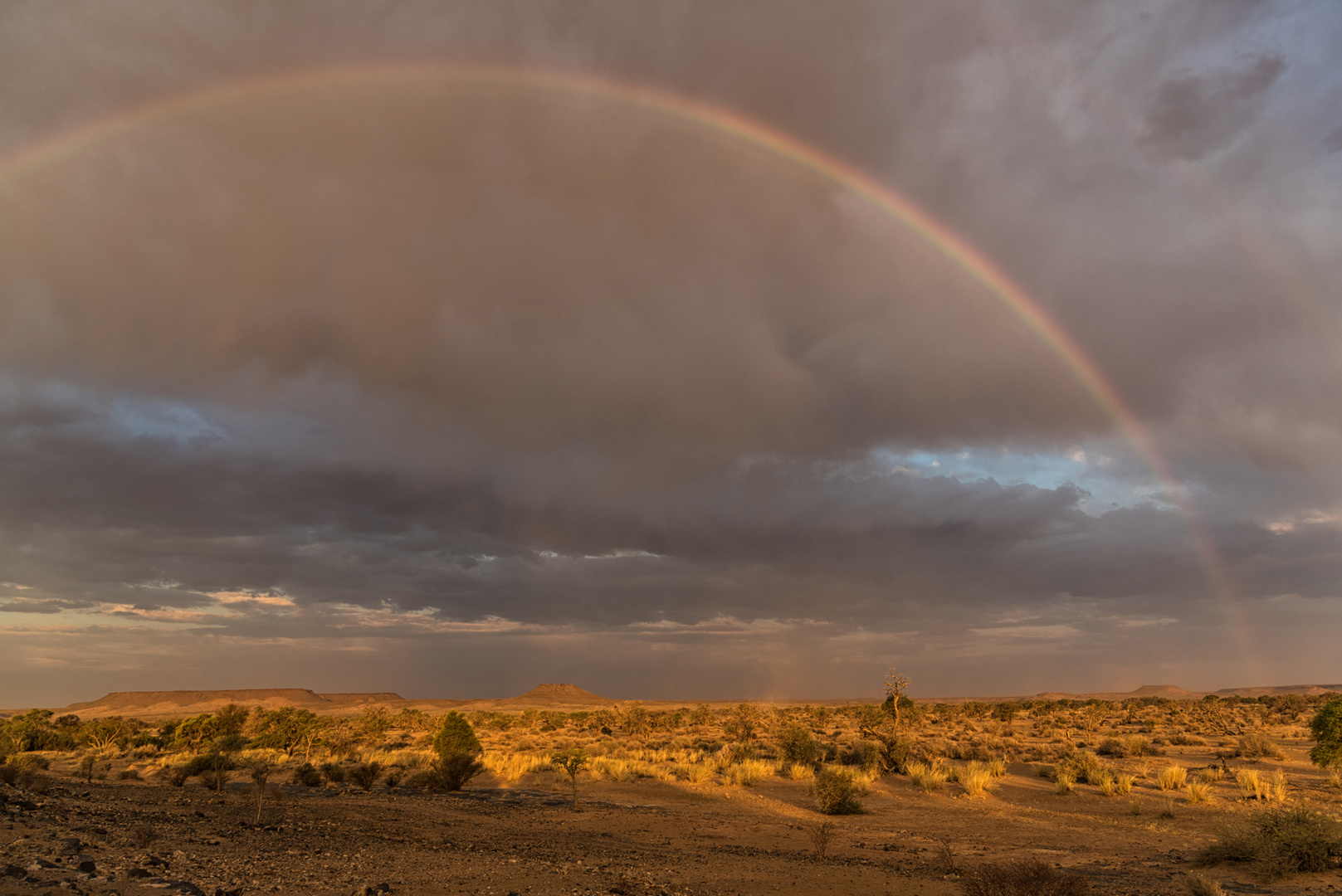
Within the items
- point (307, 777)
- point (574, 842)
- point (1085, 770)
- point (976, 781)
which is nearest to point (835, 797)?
point (976, 781)

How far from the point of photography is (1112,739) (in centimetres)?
3928

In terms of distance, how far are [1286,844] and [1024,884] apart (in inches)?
260

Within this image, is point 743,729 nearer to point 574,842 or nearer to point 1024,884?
point 574,842

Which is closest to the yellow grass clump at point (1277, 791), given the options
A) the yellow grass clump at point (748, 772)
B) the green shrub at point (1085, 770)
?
the green shrub at point (1085, 770)

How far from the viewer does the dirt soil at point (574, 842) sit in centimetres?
1157

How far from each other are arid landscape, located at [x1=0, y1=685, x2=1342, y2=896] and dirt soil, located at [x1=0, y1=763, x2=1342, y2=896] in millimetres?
104

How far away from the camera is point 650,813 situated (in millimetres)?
23125

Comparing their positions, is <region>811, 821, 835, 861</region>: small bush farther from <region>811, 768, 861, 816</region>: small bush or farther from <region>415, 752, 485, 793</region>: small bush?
<region>415, 752, 485, 793</region>: small bush

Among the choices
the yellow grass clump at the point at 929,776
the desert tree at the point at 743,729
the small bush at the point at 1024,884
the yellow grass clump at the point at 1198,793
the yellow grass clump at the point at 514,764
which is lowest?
the desert tree at the point at 743,729

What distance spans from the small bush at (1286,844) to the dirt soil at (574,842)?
30 cm

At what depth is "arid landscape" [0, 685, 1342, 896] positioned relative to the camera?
41.1ft

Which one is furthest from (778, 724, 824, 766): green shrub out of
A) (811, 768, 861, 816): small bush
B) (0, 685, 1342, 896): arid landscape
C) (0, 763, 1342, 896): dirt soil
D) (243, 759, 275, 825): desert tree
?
(243, 759, 275, 825): desert tree

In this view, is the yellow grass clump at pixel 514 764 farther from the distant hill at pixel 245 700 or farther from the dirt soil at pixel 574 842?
the distant hill at pixel 245 700

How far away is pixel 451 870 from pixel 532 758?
26503 mm
